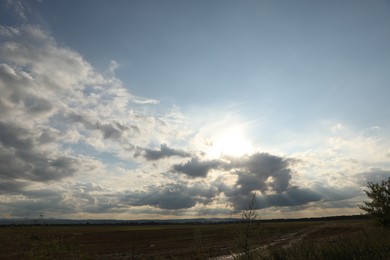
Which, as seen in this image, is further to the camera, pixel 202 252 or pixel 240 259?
pixel 240 259

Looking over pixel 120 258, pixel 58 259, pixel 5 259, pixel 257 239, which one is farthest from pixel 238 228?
pixel 5 259

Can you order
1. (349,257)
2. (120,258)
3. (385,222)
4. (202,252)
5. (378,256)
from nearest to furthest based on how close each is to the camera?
(202,252)
(378,256)
(349,257)
(385,222)
(120,258)

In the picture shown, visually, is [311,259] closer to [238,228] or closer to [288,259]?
[288,259]

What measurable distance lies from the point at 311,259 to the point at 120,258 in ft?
109

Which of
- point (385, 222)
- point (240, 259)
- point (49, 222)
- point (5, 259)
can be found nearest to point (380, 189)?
Answer: point (385, 222)

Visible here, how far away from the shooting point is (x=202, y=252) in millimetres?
5578

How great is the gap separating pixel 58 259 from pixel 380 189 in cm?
2046

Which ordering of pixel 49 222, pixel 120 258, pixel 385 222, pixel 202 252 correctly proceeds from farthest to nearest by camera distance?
pixel 120 258, pixel 385 222, pixel 49 222, pixel 202 252

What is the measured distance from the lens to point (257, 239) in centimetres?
655

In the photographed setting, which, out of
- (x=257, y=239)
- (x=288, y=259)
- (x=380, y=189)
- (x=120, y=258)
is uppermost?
(x=380, y=189)

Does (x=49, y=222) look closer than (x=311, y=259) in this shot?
No

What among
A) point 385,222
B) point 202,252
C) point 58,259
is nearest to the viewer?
point 202,252

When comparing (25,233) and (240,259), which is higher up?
(25,233)

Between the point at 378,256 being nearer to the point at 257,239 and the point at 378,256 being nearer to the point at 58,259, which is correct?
the point at 257,239
